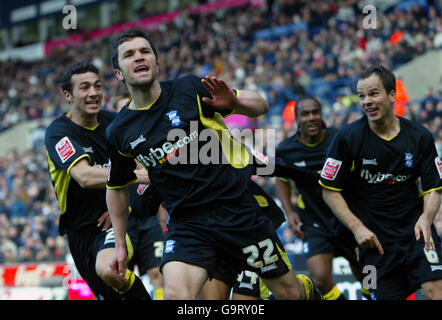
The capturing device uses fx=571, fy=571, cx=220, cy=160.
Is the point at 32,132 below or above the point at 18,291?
above

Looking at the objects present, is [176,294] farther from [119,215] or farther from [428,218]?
[428,218]

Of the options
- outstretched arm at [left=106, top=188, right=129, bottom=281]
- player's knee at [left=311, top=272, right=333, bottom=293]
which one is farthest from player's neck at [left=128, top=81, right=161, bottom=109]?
player's knee at [left=311, top=272, right=333, bottom=293]

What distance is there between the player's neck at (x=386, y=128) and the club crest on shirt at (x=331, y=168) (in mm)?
448

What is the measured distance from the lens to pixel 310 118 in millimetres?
6676

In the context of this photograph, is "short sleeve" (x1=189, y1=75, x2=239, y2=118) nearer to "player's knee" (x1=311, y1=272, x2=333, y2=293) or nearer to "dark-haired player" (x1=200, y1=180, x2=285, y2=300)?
"dark-haired player" (x1=200, y1=180, x2=285, y2=300)

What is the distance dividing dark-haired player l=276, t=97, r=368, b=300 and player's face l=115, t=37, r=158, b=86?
2541 mm

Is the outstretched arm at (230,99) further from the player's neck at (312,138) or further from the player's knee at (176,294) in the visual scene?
the player's neck at (312,138)

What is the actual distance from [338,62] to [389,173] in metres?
15.1

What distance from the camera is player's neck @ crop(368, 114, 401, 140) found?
16.8 feet

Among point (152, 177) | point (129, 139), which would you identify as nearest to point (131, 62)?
point (129, 139)

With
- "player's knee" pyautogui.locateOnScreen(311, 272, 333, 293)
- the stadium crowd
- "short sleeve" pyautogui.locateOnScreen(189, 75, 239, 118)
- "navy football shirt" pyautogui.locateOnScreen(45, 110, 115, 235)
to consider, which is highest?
the stadium crowd

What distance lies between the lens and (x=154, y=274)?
6340 mm
